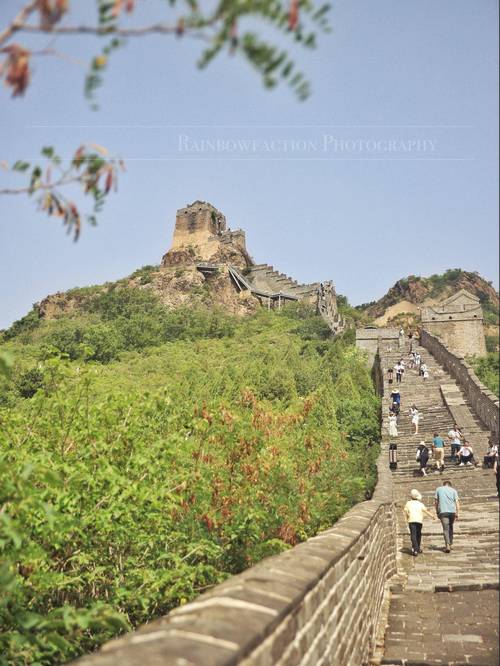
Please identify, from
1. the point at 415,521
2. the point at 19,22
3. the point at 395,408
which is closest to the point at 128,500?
the point at 415,521

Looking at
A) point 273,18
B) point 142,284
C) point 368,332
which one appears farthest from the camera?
point 142,284

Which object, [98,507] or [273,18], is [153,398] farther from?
[273,18]

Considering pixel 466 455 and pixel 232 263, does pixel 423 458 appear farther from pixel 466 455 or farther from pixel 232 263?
pixel 232 263

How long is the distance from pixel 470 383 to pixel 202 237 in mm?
47310

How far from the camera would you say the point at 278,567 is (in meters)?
3.16

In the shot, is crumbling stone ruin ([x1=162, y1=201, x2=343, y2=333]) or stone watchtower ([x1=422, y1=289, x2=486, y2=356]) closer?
stone watchtower ([x1=422, y1=289, x2=486, y2=356])

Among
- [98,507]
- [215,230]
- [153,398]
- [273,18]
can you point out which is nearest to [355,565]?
[98,507]

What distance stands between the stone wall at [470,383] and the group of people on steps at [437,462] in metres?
0.84

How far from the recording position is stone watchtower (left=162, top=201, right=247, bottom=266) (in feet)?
195

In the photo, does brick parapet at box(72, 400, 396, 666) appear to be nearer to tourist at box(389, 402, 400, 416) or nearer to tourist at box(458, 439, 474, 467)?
tourist at box(458, 439, 474, 467)

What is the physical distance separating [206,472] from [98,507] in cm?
185

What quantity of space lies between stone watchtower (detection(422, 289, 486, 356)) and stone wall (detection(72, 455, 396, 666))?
36507mm

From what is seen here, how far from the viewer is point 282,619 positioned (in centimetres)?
248

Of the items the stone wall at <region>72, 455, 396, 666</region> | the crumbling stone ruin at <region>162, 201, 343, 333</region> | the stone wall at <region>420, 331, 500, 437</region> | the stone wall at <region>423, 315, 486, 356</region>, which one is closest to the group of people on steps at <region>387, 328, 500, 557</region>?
the stone wall at <region>72, 455, 396, 666</region>
